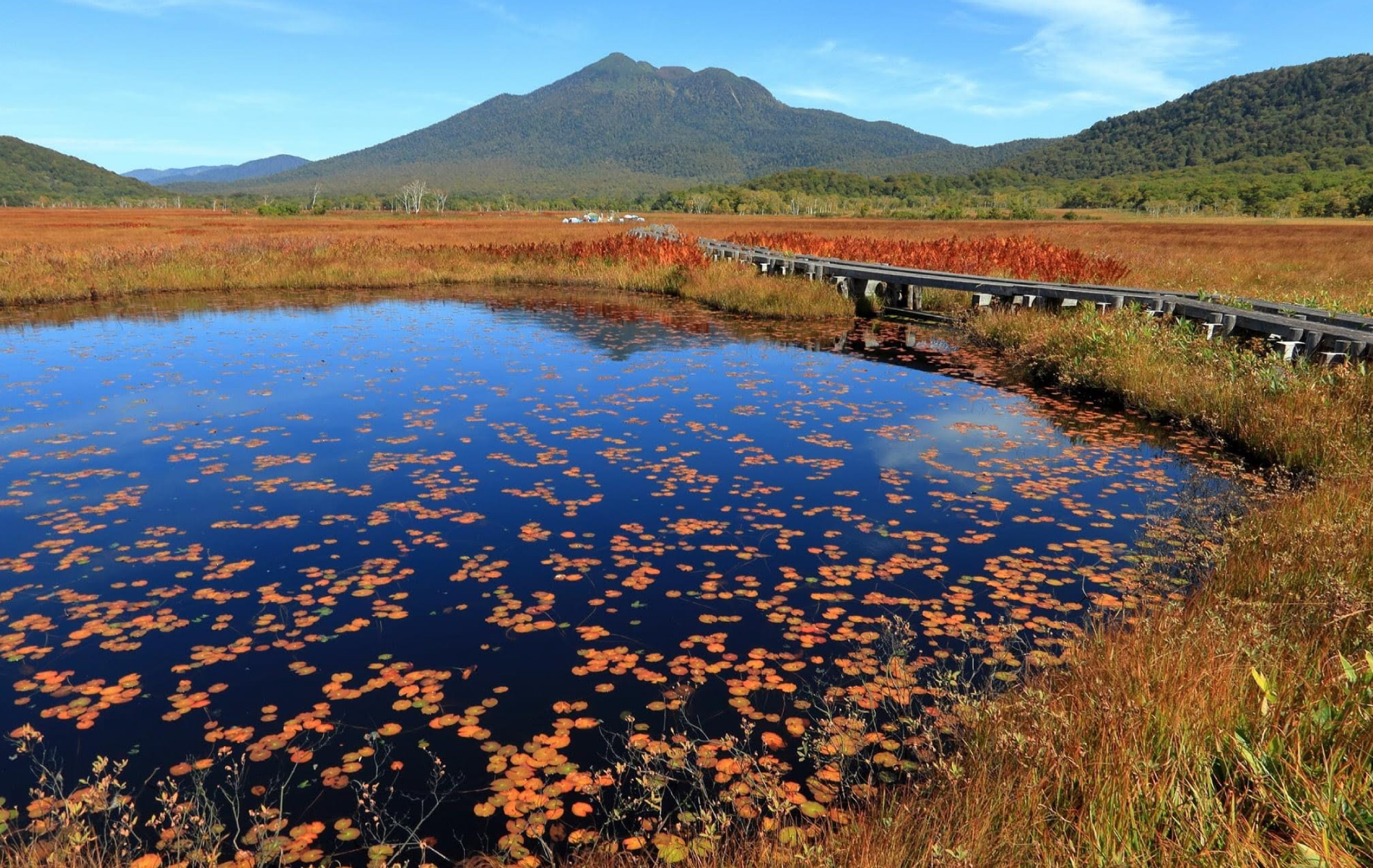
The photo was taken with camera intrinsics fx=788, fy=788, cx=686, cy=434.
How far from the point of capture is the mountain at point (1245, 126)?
481ft

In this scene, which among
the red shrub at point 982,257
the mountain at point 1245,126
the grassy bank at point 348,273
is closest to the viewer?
the red shrub at point 982,257

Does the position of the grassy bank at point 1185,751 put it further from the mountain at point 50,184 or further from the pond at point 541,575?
the mountain at point 50,184

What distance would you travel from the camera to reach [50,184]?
18225 centimetres

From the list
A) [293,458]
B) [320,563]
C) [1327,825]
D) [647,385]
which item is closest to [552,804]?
[1327,825]

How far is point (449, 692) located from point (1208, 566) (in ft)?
18.6

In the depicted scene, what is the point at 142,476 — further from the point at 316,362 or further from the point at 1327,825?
the point at 1327,825

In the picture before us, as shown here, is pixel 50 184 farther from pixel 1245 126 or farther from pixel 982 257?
pixel 1245 126

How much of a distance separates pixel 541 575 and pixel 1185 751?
4.30 metres

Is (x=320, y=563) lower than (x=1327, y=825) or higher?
lower

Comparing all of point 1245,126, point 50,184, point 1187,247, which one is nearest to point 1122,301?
point 1187,247

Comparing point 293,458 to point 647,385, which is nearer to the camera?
point 293,458

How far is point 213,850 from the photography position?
10.1ft

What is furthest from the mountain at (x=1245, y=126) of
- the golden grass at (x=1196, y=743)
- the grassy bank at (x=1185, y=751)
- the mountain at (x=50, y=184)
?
the mountain at (x=50, y=184)

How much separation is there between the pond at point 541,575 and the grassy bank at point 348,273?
31.3ft
